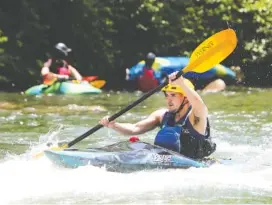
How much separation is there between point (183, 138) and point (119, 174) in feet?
2.21

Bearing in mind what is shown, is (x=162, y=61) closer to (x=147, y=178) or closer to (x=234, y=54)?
(x=234, y=54)

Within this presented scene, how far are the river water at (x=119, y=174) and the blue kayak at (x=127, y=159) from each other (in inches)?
2.2

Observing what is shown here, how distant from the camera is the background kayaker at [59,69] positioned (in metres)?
14.4

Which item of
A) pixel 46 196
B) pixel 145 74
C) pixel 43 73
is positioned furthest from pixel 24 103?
pixel 46 196

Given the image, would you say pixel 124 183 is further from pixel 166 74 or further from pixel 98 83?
pixel 166 74

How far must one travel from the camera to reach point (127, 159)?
6.40 m

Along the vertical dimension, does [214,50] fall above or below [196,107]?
above

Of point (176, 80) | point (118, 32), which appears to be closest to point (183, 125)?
point (176, 80)

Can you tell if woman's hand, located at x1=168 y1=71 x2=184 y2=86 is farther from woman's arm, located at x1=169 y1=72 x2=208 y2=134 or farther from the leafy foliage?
the leafy foliage

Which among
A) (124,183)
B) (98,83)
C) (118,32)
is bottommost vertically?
(124,183)

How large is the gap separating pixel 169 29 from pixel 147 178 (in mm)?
11100

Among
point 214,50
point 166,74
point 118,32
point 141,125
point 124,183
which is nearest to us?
point 124,183

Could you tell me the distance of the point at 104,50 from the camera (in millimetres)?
16328

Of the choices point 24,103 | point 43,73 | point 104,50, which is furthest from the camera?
point 104,50
